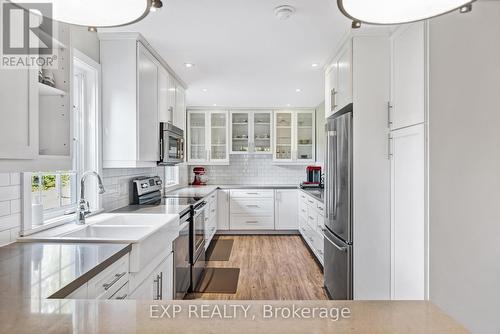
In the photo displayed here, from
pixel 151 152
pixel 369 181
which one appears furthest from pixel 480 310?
pixel 151 152

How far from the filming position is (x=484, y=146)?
5.66 ft

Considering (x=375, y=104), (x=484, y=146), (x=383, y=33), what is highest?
(x=383, y=33)

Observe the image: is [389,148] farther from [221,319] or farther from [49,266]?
[49,266]

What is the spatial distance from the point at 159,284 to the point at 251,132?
408 cm

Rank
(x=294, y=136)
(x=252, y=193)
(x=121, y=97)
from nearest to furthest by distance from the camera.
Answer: (x=121, y=97) < (x=252, y=193) < (x=294, y=136)

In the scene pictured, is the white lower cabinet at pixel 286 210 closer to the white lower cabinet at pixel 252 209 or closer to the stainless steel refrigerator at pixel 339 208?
the white lower cabinet at pixel 252 209

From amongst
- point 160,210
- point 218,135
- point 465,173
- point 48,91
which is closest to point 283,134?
point 218,135

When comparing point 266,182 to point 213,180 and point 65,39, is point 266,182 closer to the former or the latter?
point 213,180

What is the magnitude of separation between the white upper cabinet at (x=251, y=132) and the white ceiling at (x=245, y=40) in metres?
1.58

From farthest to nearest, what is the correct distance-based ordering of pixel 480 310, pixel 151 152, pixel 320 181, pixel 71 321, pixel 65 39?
1. pixel 320 181
2. pixel 151 152
3. pixel 480 310
4. pixel 65 39
5. pixel 71 321

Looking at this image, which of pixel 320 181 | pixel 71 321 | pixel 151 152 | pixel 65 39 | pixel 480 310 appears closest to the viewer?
pixel 71 321

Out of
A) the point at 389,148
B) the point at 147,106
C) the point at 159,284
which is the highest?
the point at 147,106

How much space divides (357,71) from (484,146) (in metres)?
1.04

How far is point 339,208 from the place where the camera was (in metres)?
2.64
